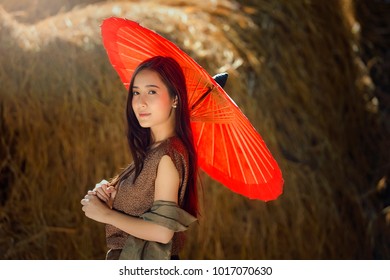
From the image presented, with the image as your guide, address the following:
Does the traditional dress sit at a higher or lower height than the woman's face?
lower

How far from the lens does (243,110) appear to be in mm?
2402

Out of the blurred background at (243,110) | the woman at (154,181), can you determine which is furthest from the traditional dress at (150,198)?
the blurred background at (243,110)

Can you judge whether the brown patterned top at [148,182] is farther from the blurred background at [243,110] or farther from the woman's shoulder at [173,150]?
the blurred background at [243,110]

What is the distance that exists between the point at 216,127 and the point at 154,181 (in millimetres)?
177

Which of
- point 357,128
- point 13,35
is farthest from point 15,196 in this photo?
point 357,128

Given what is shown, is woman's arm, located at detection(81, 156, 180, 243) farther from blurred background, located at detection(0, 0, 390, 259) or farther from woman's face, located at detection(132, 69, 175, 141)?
blurred background, located at detection(0, 0, 390, 259)

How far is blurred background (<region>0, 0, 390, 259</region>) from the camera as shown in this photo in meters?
2.38

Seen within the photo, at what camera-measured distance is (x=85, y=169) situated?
2377 mm

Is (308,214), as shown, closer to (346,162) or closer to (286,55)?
(346,162)

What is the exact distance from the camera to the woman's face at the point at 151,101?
1.18 metres

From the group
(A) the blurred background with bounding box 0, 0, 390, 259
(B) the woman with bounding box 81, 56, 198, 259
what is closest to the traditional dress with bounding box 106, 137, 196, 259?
(B) the woman with bounding box 81, 56, 198, 259

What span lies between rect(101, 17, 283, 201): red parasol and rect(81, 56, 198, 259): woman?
49 mm

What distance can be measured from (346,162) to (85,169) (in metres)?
0.85

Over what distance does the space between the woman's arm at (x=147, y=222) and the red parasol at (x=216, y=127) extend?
118mm
